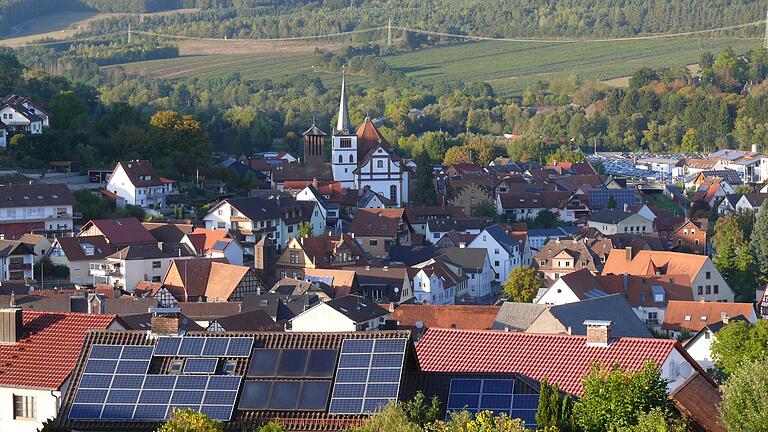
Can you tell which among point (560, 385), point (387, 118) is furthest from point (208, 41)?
point (560, 385)

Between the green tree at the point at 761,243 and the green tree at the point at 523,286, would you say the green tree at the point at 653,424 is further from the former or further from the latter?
the green tree at the point at 761,243

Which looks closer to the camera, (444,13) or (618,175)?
(618,175)

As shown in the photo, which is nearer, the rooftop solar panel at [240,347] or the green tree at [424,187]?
the rooftop solar panel at [240,347]

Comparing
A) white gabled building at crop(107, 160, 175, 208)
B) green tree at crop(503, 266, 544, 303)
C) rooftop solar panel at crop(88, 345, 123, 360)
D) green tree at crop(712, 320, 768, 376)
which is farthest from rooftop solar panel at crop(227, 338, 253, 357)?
white gabled building at crop(107, 160, 175, 208)

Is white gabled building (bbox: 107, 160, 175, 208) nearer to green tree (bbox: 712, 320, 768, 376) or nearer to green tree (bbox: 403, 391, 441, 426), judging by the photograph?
green tree (bbox: 712, 320, 768, 376)

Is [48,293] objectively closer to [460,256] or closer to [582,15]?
[460,256]

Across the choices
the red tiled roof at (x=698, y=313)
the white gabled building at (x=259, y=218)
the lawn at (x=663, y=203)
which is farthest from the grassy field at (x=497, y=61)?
the red tiled roof at (x=698, y=313)
